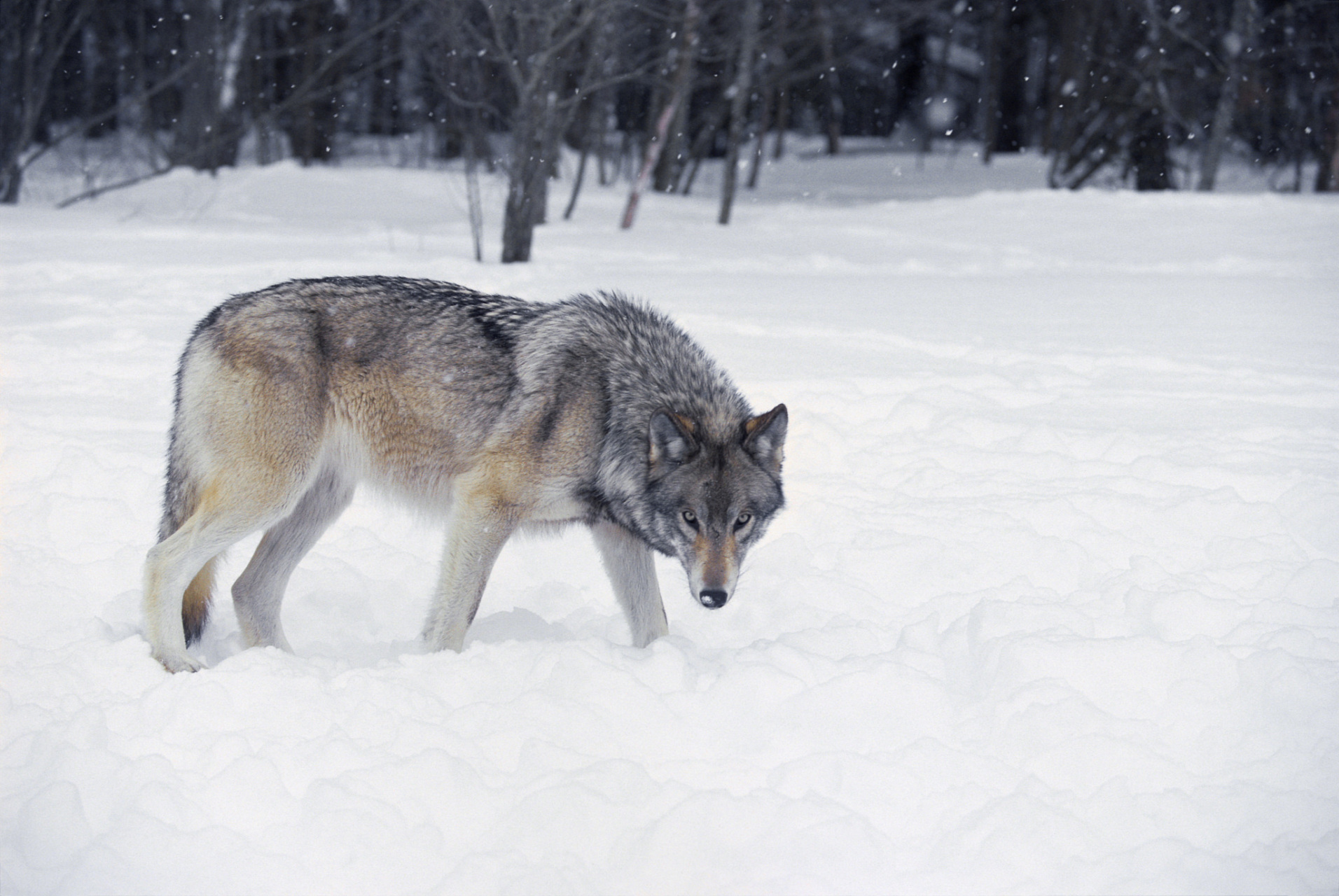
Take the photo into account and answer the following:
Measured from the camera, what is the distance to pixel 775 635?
3811 millimetres

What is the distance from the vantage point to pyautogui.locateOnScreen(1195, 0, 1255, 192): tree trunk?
717 inches

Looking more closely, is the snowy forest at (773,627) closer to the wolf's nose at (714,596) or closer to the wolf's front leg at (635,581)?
the wolf's front leg at (635,581)

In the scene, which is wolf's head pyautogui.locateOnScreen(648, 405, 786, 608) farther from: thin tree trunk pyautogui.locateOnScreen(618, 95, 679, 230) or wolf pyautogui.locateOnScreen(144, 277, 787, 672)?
thin tree trunk pyautogui.locateOnScreen(618, 95, 679, 230)

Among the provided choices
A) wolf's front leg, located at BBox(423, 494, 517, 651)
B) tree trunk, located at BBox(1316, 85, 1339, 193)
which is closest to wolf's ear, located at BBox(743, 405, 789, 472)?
wolf's front leg, located at BBox(423, 494, 517, 651)

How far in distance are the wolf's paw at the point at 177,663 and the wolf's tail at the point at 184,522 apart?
211mm

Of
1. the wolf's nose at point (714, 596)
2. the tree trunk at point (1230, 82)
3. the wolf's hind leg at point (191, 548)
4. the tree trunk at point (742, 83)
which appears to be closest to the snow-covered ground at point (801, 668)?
the wolf's hind leg at point (191, 548)

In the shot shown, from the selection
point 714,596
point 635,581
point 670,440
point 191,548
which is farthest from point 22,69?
point 714,596

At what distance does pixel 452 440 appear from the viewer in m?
3.54

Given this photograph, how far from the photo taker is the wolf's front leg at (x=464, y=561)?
3.40 meters

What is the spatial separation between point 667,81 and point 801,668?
1463 centimetres

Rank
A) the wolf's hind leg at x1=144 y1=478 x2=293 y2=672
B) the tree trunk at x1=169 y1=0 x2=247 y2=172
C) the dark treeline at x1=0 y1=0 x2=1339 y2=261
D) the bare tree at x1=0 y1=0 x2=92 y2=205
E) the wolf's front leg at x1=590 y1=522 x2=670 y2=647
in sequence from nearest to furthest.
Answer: the wolf's hind leg at x1=144 y1=478 x2=293 y2=672 → the wolf's front leg at x1=590 y1=522 x2=670 y2=647 → the bare tree at x1=0 y1=0 x2=92 y2=205 → the dark treeline at x1=0 y1=0 x2=1339 y2=261 → the tree trunk at x1=169 y1=0 x2=247 y2=172

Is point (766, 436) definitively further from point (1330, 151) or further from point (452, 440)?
point (1330, 151)

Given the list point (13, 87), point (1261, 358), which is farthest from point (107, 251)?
point (1261, 358)

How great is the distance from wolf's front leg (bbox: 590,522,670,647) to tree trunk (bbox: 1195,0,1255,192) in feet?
63.1
